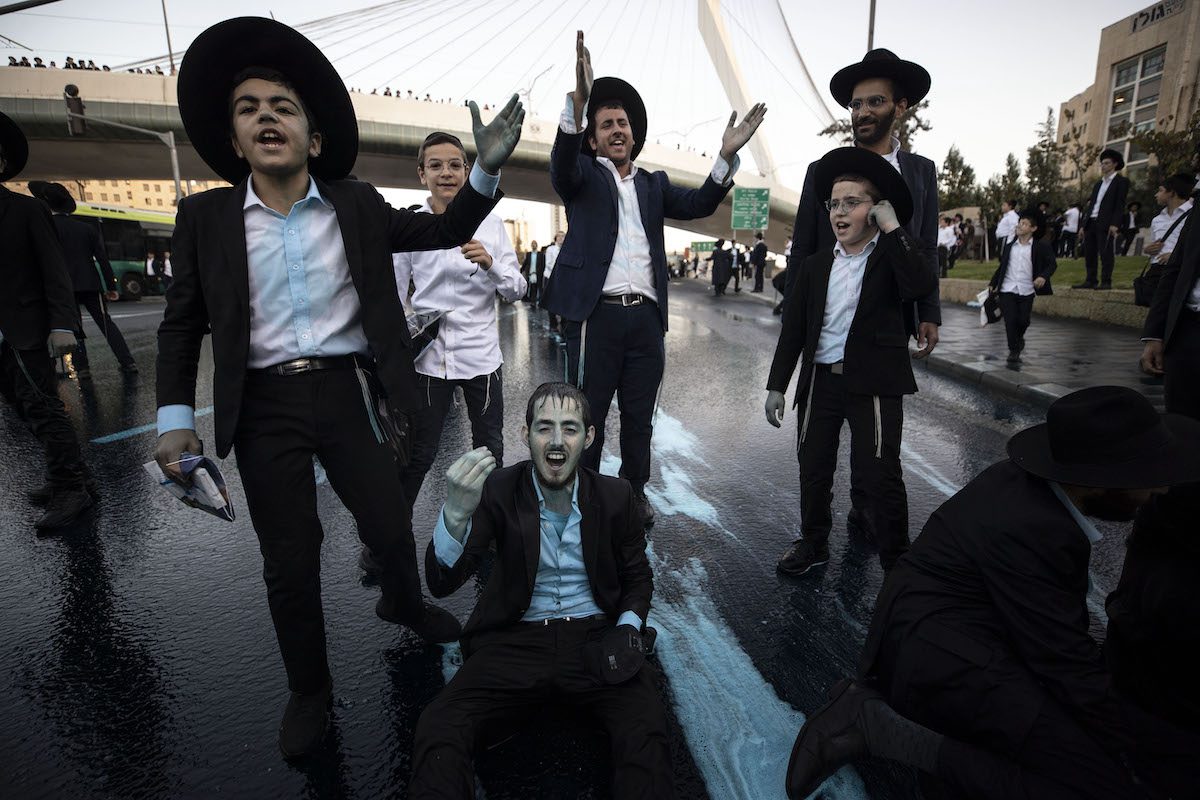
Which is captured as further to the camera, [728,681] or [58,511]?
[58,511]

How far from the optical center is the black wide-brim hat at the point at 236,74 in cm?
204

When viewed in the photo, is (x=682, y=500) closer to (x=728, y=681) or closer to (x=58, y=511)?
(x=728, y=681)

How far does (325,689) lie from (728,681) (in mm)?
1404

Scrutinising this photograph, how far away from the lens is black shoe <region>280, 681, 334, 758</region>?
2.08 meters

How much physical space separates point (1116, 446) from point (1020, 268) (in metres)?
7.96

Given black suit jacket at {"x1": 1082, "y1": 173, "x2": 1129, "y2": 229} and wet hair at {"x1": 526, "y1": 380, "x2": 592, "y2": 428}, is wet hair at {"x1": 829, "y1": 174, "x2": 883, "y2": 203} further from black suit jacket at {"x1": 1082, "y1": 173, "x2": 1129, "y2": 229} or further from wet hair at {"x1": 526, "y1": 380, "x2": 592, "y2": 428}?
black suit jacket at {"x1": 1082, "y1": 173, "x2": 1129, "y2": 229}

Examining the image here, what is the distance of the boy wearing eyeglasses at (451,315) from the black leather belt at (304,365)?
4.09 feet

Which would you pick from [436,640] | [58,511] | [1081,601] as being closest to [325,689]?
[436,640]

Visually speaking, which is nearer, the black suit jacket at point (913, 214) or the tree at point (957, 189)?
the black suit jacket at point (913, 214)

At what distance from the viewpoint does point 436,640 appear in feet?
8.47

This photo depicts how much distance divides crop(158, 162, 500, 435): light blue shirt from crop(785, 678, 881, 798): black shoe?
186 cm

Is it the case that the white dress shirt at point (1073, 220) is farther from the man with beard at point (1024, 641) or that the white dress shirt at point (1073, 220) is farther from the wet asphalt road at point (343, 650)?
the man with beard at point (1024, 641)

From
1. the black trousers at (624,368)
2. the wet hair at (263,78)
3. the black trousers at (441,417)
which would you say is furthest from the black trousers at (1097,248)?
the wet hair at (263,78)

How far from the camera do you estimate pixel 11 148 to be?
153 inches
